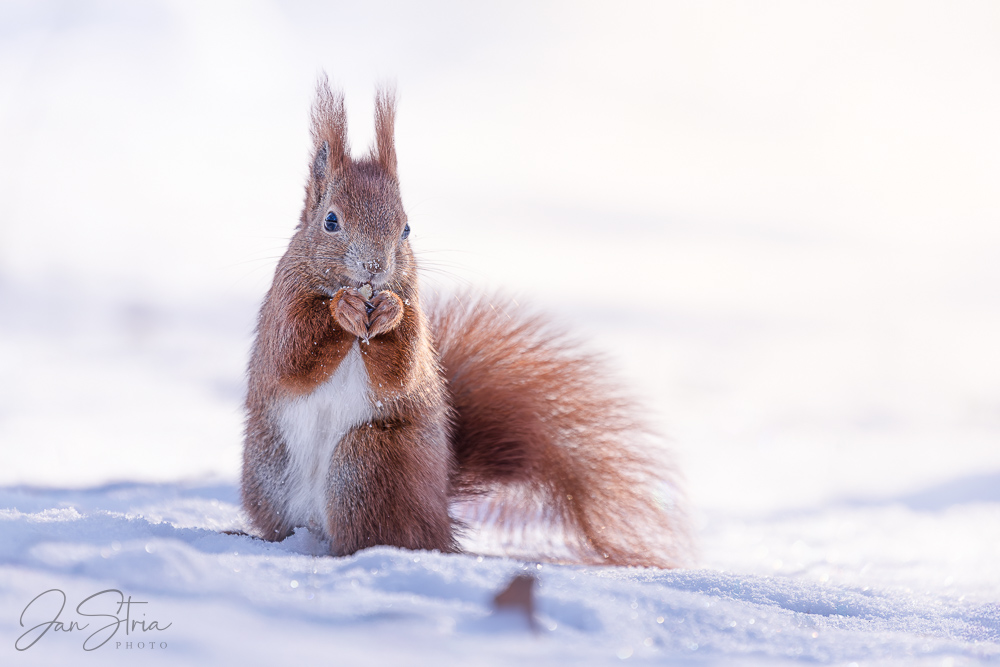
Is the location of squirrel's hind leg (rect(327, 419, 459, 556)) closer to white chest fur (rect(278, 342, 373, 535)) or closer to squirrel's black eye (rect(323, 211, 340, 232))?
white chest fur (rect(278, 342, 373, 535))

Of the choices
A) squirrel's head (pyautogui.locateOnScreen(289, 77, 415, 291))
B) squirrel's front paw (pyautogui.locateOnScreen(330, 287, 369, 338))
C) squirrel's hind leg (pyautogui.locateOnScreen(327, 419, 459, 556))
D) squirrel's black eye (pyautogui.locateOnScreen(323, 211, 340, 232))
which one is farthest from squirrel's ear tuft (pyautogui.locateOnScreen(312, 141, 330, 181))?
squirrel's hind leg (pyautogui.locateOnScreen(327, 419, 459, 556))

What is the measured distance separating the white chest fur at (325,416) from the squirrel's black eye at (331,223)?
1.15 feet

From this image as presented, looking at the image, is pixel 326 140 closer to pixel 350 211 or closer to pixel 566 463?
pixel 350 211

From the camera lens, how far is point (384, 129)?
2.56m

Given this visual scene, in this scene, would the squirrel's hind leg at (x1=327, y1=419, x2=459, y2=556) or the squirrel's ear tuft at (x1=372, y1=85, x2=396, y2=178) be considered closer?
the squirrel's hind leg at (x1=327, y1=419, x2=459, y2=556)

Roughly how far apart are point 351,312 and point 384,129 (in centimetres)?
78

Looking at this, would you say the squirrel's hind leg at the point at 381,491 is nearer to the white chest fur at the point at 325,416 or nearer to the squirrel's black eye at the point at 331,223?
the white chest fur at the point at 325,416

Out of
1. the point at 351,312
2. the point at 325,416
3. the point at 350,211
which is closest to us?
the point at 351,312

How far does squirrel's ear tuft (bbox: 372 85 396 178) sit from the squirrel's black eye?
0.32 metres

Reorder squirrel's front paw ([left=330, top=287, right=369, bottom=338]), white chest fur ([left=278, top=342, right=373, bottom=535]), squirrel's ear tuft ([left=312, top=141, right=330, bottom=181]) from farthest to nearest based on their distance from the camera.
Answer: squirrel's ear tuft ([left=312, top=141, right=330, bottom=181])
white chest fur ([left=278, top=342, right=373, bottom=535])
squirrel's front paw ([left=330, top=287, right=369, bottom=338])

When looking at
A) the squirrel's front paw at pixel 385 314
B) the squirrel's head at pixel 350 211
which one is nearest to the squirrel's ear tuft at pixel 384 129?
the squirrel's head at pixel 350 211

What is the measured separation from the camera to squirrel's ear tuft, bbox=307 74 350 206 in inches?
95.6

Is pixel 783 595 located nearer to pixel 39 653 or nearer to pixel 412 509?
pixel 412 509

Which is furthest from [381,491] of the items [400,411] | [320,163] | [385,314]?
[320,163]
